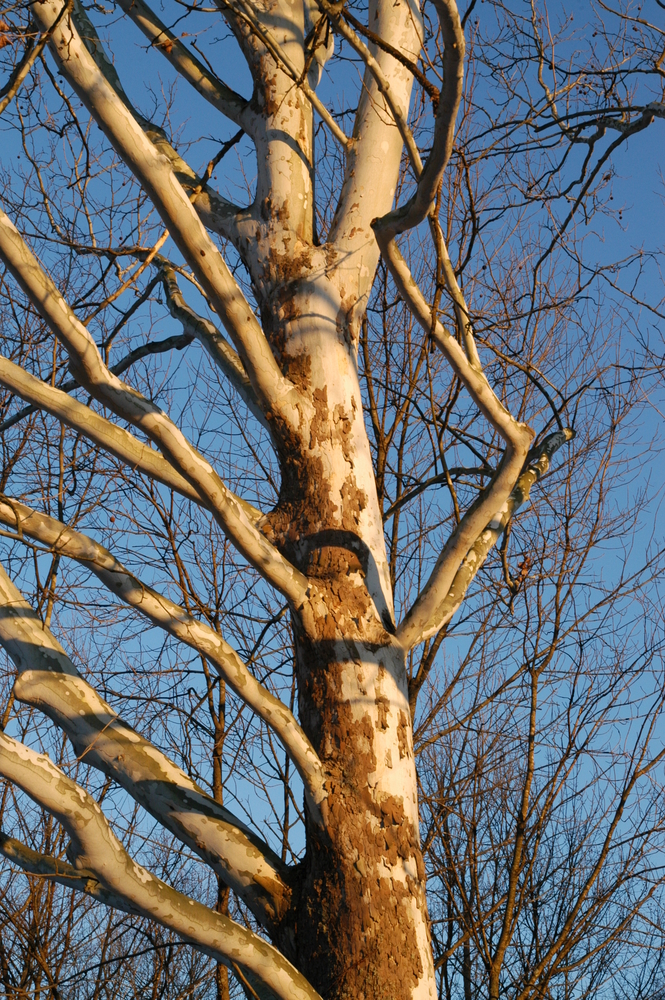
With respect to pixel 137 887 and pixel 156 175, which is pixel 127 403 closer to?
pixel 156 175

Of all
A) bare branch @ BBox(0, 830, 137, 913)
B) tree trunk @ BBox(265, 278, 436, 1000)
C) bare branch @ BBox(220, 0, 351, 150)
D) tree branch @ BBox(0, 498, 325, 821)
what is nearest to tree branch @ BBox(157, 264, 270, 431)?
tree trunk @ BBox(265, 278, 436, 1000)

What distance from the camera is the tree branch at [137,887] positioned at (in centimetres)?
212

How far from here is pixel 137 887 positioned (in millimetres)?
2199

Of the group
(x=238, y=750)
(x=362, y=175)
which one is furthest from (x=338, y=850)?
(x=362, y=175)

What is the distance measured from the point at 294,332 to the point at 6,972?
3.93 metres

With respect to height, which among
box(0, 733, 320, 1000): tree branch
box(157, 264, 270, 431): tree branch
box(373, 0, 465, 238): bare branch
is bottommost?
box(0, 733, 320, 1000): tree branch

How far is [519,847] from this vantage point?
4.66 m

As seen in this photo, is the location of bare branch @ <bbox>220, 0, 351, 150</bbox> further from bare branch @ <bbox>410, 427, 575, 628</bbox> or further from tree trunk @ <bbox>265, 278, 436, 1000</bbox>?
bare branch @ <bbox>410, 427, 575, 628</bbox>

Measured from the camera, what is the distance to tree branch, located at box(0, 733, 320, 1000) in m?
2.12

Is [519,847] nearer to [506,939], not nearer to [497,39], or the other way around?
[506,939]

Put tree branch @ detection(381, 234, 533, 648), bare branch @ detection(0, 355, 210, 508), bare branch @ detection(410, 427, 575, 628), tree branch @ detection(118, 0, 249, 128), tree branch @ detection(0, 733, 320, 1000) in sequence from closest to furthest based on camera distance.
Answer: tree branch @ detection(0, 733, 320, 1000)
bare branch @ detection(0, 355, 210, 508)
tree branch @ detection(381, 234, 533, 648)
bare branch @ detection(410, 427, 575, 628)
tree branch @ detection(118, 0, 249, 128)

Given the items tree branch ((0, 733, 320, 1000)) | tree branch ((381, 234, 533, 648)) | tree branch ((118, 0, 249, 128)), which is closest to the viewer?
tree branch ((0, 733, 320, 1000))

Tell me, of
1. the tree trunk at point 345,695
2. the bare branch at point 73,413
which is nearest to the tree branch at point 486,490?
the tree trunk at point 345,695

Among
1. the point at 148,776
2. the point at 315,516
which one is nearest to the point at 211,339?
the point at 315,516
